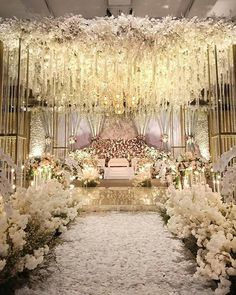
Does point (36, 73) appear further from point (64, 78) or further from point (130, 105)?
point (130, 105)

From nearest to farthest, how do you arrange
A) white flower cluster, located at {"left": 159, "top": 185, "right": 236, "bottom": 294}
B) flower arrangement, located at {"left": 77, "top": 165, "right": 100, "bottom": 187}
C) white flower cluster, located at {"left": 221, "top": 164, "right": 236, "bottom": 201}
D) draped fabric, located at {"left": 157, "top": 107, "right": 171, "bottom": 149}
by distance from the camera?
white flower cluster, located at {"left": 159, "top": 185, "right": 236, "bottom": 294} < white flower cluster, located at {"left": 221, "top": 164, "right": 236, "bottom": 201} < flower arrangement, located at {"left": 77, "top": 165, "right": 100, "bottom": 187} < draped fabric, located at {"left": 157, "top": 107, "right": 171, "bottom": 149}

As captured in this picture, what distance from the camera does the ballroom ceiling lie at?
15.0 ft

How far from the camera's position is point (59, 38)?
5.01 m

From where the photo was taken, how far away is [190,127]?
11406 millimetres

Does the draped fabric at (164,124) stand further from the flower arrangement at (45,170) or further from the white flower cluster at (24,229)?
the white flower cluster at (24,229)

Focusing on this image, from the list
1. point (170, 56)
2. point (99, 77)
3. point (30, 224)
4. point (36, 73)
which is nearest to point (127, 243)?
point (30, 224)

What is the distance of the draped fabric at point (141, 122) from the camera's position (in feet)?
39.7

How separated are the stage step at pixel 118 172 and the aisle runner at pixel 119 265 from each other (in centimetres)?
690

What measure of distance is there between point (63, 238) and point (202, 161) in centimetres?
365

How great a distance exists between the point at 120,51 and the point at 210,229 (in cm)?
407

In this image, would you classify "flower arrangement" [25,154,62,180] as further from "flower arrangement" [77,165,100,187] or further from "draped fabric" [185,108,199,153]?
"draped fabric" [185,108,199,153]

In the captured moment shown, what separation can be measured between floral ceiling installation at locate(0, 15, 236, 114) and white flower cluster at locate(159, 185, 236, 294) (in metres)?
2.94

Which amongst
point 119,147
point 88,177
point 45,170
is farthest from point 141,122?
point 45,170

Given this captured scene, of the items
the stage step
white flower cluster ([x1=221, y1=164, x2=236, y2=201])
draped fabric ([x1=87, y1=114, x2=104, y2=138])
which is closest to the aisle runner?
white flower cluster ([x1=221, y1=164, x2=236, y2=201])
